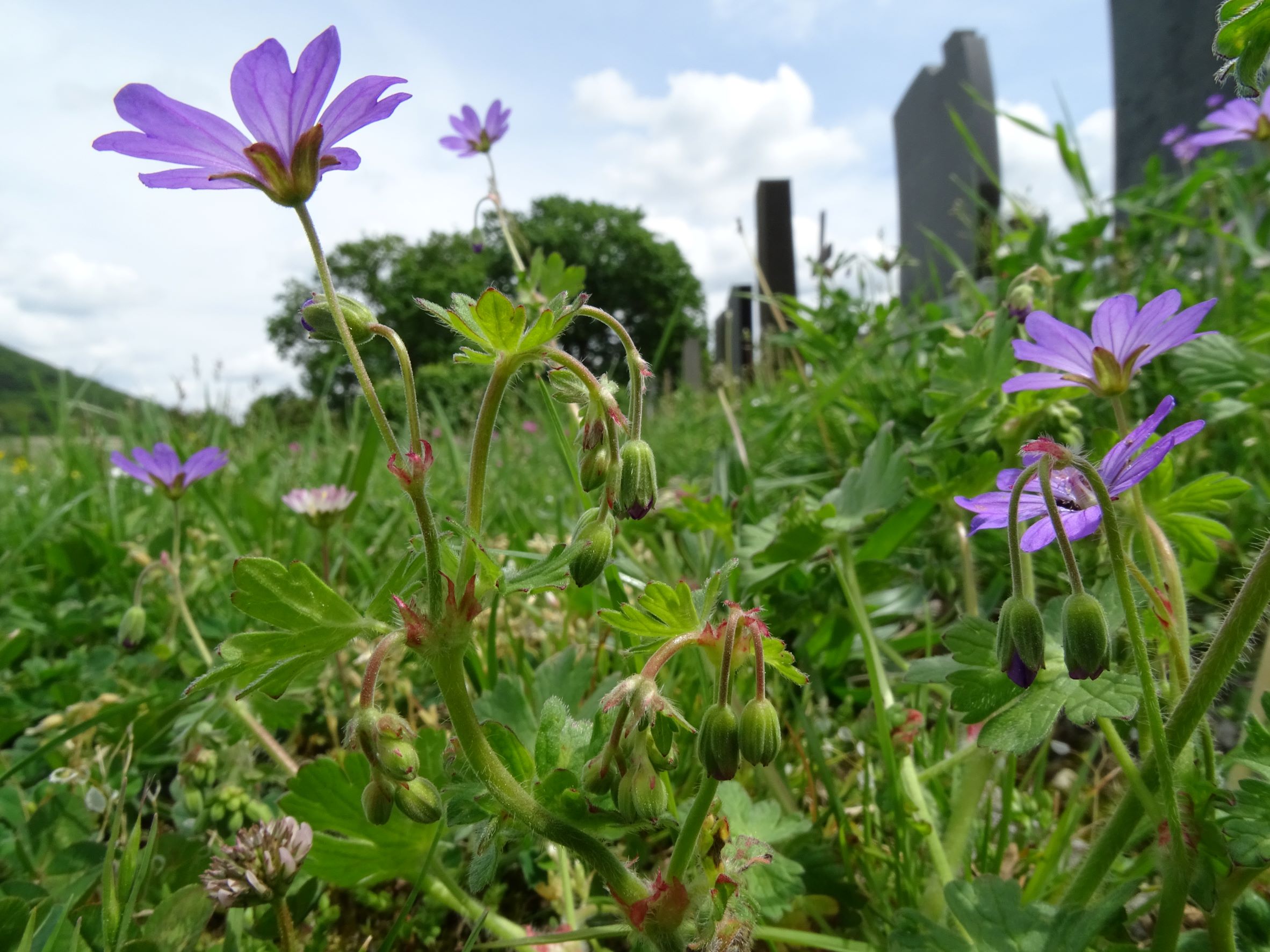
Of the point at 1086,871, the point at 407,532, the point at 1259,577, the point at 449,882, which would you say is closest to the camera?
the point at 1259,577

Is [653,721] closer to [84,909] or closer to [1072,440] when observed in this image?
[84,909]

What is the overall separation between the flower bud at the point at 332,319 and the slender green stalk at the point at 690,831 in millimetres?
564

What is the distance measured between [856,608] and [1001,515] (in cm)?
44

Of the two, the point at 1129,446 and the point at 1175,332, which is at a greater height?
the point at 1175,332

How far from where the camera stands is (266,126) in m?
0.78

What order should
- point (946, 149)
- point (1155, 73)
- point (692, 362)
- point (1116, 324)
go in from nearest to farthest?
point (1116, 324) → point (1155, 73) → point (946, 149) → point (692, 362)

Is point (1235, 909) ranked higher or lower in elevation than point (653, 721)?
lower

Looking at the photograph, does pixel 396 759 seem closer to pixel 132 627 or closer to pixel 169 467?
pixel 132 627

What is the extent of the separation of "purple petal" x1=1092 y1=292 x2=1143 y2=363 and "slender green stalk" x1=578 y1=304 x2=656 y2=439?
0.52 meters

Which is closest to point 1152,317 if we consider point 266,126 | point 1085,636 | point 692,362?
point 1085,636

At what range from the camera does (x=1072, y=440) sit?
1357 millimetres

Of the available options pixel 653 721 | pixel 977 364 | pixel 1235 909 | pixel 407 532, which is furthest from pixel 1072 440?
pixel 407 532

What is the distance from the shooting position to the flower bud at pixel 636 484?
31.3 inches

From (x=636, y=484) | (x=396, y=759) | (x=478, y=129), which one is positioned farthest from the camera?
(x=478, y=129)
